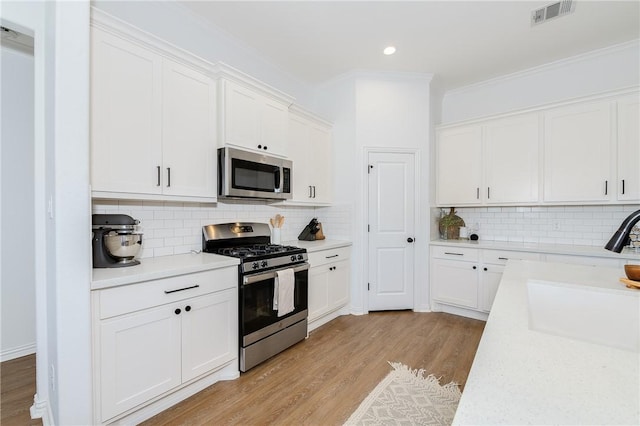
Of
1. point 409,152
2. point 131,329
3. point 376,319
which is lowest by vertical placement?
point 376,319

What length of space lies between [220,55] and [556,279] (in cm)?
328

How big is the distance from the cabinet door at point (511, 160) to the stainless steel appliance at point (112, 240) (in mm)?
3776

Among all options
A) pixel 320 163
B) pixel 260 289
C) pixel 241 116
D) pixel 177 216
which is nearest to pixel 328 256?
pixel 260 289

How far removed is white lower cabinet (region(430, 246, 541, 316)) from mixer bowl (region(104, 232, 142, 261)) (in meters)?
3.29

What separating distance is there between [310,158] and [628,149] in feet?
10.6

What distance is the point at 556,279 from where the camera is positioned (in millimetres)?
1565

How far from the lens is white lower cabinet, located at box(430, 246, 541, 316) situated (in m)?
3.38

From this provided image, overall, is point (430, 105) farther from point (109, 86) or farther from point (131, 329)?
point (131, 329)

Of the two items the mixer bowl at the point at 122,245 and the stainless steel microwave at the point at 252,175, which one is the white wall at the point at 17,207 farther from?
the stainless steel microwave at the point at 252,175

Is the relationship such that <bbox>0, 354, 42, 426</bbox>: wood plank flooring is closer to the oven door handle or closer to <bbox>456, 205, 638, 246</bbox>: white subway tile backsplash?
the oven door handle

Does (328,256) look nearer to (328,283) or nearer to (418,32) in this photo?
(328,283)

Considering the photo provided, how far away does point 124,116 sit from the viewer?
6.46 feet

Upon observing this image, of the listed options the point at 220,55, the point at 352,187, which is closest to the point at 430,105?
the point at 352,187

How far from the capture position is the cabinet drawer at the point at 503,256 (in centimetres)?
319
